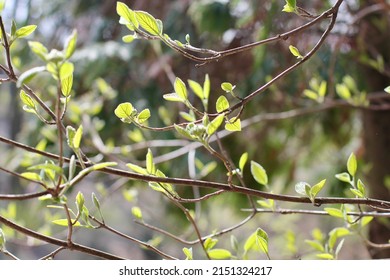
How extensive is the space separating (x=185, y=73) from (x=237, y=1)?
1.33 feet

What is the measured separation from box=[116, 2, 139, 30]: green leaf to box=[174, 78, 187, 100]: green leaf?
0.08 meters

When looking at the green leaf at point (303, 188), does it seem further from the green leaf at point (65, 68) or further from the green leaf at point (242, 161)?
the green leaf at point (65, 68)

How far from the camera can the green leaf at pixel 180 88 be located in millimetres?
610

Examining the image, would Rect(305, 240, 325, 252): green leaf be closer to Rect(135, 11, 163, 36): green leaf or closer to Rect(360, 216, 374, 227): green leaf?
Rect(360, 216, 374, 227): green leaf

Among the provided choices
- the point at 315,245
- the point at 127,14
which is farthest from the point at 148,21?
the point at 315,245

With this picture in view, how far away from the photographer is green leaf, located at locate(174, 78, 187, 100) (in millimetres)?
610

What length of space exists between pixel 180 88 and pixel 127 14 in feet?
0.34

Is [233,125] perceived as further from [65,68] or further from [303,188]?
[65,68]

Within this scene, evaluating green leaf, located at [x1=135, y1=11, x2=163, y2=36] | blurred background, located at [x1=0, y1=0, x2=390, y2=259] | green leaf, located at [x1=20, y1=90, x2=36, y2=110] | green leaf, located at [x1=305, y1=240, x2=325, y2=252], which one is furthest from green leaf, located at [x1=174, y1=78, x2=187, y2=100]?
blurred background, located at [x1=0, y1=0, x2=390, y2=259]

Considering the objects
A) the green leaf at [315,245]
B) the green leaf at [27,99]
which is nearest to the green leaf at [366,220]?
the green leaf at [315,245]

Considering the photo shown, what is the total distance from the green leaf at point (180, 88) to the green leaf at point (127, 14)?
8cm
